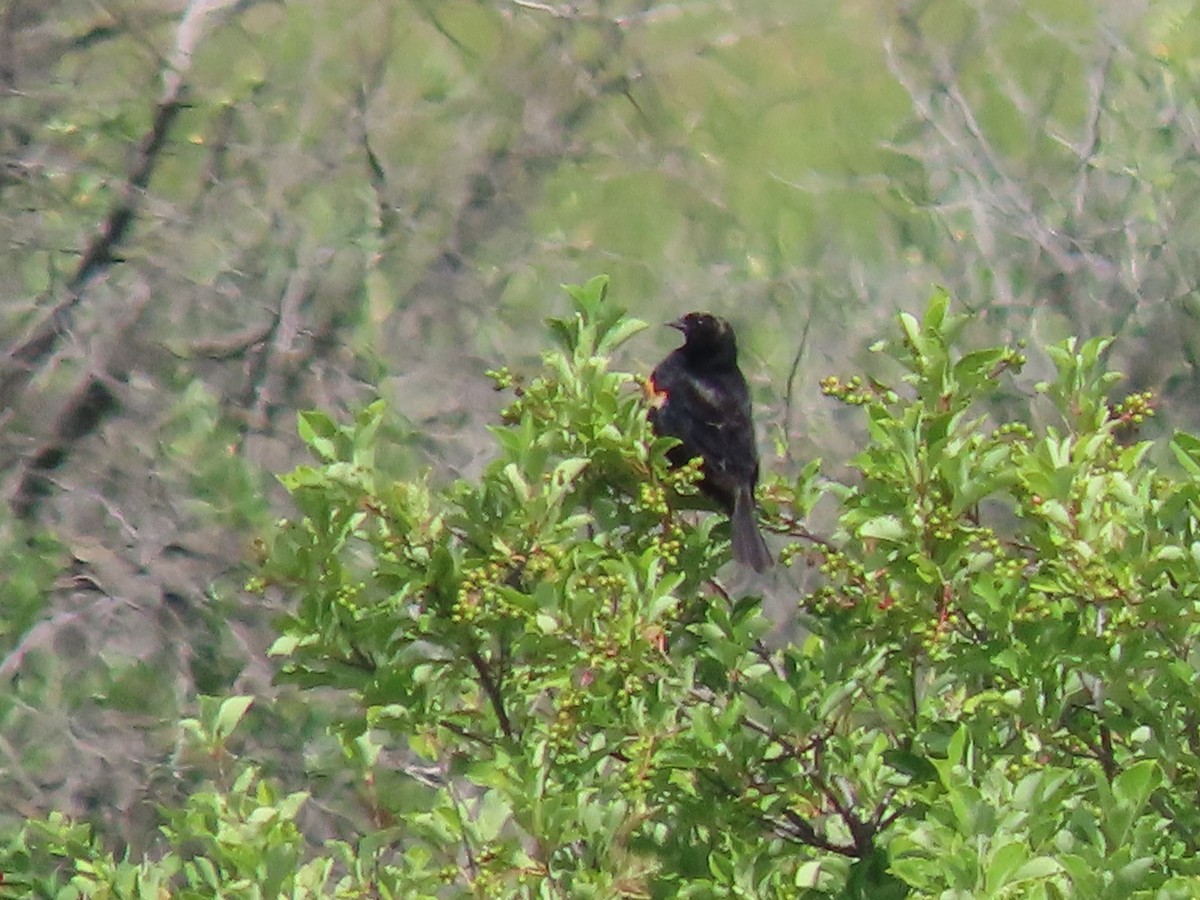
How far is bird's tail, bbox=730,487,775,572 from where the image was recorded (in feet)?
14.8

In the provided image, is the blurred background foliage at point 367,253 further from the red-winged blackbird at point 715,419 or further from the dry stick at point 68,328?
the red-winged blackbird at point 715,419

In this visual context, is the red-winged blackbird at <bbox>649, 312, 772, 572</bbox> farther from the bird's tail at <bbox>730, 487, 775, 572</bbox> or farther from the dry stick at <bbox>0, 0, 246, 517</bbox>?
the dry stick at <bbox>0, 0, 246, 517</bbox>

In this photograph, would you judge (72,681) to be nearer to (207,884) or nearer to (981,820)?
(207,884)

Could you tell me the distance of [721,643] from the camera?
3.96 metres

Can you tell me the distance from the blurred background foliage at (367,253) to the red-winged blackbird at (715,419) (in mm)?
828

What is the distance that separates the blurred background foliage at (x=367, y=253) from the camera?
916 centimetres

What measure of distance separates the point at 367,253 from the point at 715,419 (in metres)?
4.19

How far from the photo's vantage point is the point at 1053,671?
147 inches

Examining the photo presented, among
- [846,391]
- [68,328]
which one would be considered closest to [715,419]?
[846,391]

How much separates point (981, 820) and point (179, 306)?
7.53m

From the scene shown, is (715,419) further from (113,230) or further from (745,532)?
(113,230)

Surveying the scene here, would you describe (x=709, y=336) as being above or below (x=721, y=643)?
below

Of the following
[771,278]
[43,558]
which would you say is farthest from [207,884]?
[771,278]

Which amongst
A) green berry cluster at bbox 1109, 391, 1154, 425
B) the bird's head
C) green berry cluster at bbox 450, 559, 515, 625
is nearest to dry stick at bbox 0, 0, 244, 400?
the bird's head
